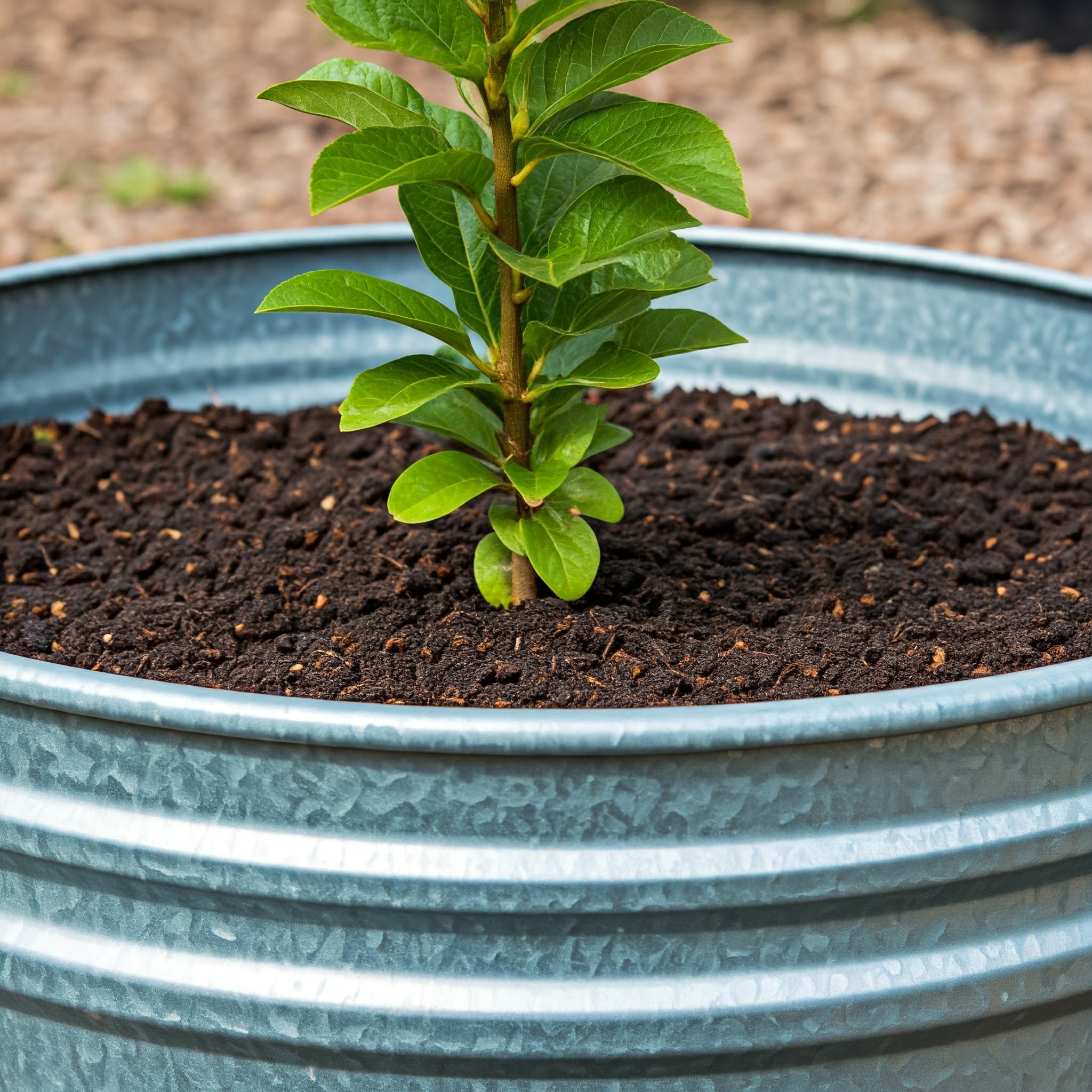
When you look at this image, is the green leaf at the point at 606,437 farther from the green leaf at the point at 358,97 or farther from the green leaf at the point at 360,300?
the green leaf at the point at 358,97

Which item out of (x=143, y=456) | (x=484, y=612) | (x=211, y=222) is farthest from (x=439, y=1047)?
(x=211, y=222)

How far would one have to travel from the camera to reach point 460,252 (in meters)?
1.31

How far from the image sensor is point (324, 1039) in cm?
99

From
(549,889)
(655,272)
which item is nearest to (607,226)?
(655,272)

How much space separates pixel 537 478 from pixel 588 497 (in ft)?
0.35

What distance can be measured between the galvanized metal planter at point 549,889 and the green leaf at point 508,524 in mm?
410

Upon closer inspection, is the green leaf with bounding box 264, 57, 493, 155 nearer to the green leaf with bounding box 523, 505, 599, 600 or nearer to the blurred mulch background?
the green leaf with bounding box 523, 505, 599, 600

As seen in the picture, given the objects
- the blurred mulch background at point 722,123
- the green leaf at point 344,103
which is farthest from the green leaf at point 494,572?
the blurred mulch background at point 722,123

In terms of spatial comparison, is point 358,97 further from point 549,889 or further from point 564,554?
point 549,889

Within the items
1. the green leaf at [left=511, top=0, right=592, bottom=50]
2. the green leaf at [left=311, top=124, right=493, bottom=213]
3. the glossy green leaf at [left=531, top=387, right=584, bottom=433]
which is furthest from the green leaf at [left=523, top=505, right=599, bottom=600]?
the green leaf at [left=511, top=0, right=592, bottom=50]

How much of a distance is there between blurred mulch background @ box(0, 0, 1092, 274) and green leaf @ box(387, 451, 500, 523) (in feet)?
10.3

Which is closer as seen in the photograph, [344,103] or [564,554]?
[344,103]

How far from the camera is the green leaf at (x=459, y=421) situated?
1.35m

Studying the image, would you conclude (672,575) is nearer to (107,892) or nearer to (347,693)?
(347,693)
